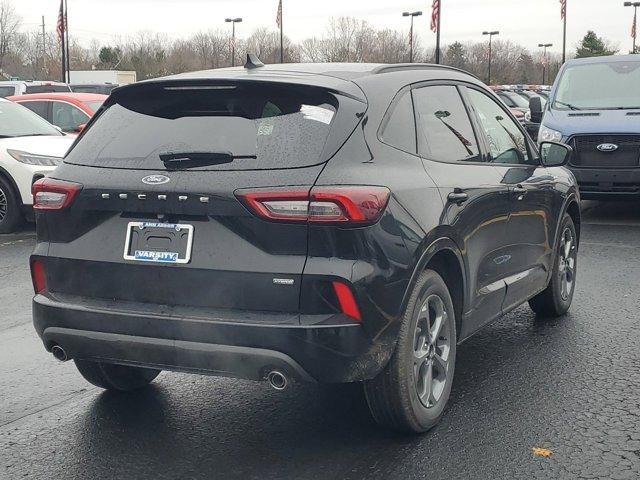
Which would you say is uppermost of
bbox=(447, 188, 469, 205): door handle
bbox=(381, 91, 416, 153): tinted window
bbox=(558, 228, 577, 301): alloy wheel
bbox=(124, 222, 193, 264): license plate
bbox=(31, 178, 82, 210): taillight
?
bbox=(381, 91, 416, 153): tinted window

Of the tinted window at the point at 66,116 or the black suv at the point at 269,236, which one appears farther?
the tinted window at the point at 66,116

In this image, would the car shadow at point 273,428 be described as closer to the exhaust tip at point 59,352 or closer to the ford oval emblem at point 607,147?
the exhaust tip at point 59,352

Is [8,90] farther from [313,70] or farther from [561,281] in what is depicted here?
[313,70]

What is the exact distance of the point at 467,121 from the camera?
5023 millimetres

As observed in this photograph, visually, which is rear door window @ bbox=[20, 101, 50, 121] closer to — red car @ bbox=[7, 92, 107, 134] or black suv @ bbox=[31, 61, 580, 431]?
red car @ bbox=[7, 92, 107, 134]

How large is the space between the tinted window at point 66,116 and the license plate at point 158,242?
11.9m

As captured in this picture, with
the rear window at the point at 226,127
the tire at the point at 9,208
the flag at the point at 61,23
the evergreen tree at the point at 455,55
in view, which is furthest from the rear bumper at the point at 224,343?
the evergreen tree at the point at 455,55

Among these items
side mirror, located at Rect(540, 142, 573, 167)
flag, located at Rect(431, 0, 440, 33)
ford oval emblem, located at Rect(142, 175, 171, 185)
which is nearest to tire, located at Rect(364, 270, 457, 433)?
ford oval emblem, located at Rect(142, 175, 171, 185)

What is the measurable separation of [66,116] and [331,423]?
40.3 ft

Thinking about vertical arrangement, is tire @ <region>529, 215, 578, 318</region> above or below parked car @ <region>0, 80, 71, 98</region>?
below

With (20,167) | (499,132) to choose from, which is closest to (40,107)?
(20,167)

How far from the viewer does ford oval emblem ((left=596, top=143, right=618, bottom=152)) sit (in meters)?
11.2

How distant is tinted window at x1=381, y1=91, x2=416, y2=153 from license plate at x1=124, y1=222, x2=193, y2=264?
1.02 m

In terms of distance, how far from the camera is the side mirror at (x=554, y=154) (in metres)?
5.94
